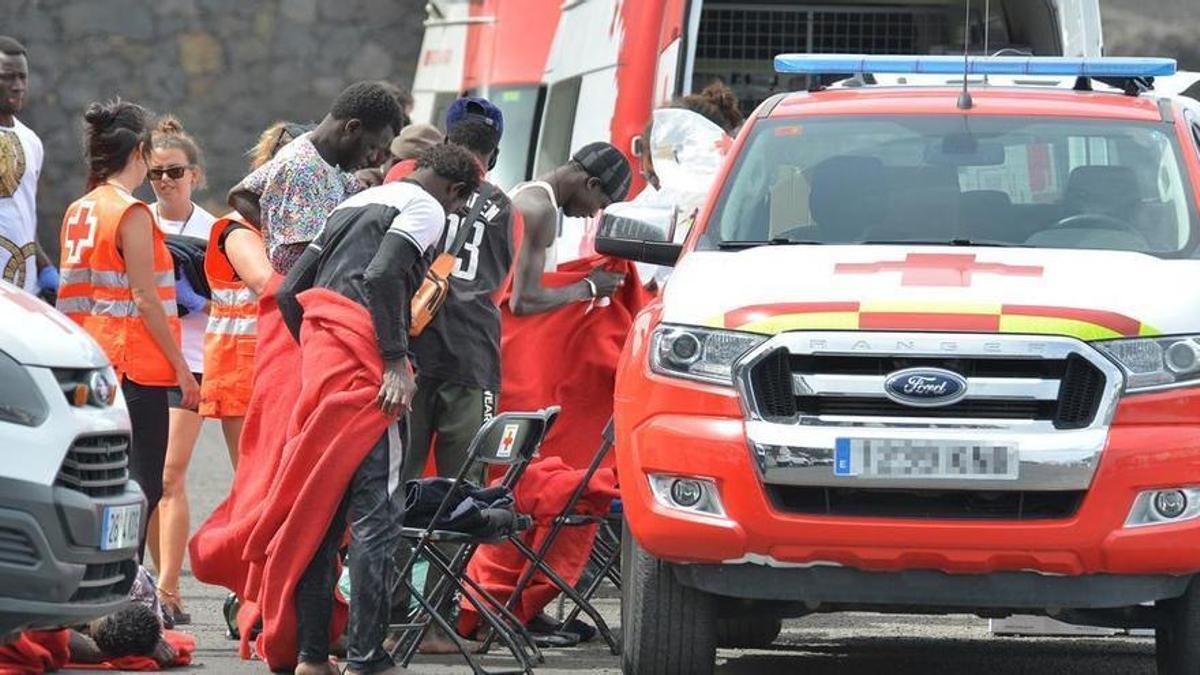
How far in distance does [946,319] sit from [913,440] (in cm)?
36

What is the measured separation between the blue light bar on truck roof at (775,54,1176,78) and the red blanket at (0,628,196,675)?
263 cm

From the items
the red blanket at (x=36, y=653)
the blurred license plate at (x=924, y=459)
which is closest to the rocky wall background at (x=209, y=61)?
the red blanket at (x=36, y=653)

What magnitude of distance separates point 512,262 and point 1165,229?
2263 millimetres

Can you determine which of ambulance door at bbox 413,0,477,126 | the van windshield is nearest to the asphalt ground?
the van windshield

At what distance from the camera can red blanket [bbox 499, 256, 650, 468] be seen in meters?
10.2

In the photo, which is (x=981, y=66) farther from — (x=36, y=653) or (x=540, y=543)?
(x=36, y=653)

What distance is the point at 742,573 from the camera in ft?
25.3

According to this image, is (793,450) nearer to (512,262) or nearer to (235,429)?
(512,262)

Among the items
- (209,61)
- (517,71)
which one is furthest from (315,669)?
(209,61)

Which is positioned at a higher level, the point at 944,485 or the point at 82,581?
the point at 944,485

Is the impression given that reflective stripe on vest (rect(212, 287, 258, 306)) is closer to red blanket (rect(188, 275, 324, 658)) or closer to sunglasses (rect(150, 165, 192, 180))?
sunglasses (rect(150, 165, 192, 180))

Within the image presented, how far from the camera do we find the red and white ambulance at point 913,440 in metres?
7.47

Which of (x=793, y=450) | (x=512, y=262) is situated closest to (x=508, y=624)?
(x=512, y=262)

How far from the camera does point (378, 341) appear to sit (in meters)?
8.12
